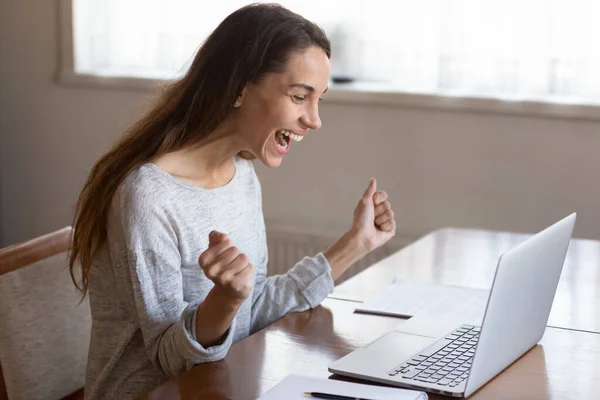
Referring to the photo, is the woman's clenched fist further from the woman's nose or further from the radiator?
the radiator

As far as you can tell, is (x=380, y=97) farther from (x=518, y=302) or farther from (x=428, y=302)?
(x=518, y=302)

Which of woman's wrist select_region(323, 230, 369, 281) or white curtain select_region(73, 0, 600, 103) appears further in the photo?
white curtain select_region(73, 0, 600, 103)

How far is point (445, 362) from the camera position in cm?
135

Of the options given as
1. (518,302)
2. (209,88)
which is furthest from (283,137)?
(518,302)

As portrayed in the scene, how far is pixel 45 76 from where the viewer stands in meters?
3.61

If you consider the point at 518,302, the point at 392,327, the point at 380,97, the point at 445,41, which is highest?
the point at 445,41

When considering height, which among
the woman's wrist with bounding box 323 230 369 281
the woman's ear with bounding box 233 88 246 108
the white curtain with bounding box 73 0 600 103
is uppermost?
the white curtain with bounding box 73 0 600 103

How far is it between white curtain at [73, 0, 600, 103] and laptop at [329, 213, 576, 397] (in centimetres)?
153

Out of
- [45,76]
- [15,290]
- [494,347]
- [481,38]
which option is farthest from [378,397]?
[45,76]

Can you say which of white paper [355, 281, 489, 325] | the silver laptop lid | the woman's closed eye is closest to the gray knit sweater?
white paper [355, 281, 489, 325]

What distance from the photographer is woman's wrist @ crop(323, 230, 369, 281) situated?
1.76 metres

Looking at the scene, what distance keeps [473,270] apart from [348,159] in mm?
1262

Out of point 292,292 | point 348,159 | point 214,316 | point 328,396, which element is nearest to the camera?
point 328,396

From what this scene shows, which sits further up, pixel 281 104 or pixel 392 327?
pixel 281 104
